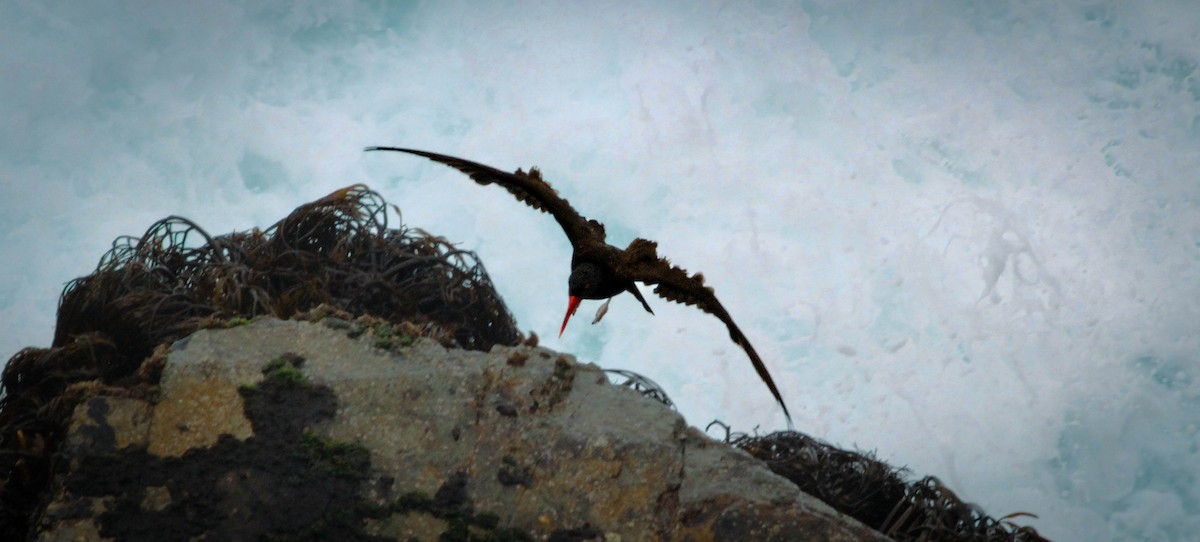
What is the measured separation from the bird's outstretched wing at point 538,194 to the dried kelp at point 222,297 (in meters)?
0.79

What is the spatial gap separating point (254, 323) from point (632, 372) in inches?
79.4

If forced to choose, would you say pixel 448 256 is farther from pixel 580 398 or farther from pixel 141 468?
pixel 141 468

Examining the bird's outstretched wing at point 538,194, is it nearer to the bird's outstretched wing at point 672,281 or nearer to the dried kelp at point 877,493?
the bird's outstretched wing at point 672,281

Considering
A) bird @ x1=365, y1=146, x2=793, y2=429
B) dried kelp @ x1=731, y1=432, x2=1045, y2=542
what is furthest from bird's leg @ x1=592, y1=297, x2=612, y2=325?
dried kelp @ x1=731, y1=432, x2=1045, y2=542

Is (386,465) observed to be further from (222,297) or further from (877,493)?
(877,493)

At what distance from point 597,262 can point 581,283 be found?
13cm

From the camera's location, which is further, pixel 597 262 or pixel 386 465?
pixel 597 262

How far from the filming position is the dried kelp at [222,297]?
489 cm

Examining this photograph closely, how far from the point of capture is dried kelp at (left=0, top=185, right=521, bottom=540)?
4.89 meters

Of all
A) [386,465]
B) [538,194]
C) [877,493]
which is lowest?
[386,465]

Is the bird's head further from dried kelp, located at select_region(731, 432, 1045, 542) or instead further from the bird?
dried kelp, located at select_region(731, 432, 1045, 542)

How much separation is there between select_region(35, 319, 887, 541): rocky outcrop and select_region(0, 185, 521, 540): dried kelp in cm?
49

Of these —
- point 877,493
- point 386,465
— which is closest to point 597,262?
point 386,465

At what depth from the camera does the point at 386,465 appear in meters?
4.05
